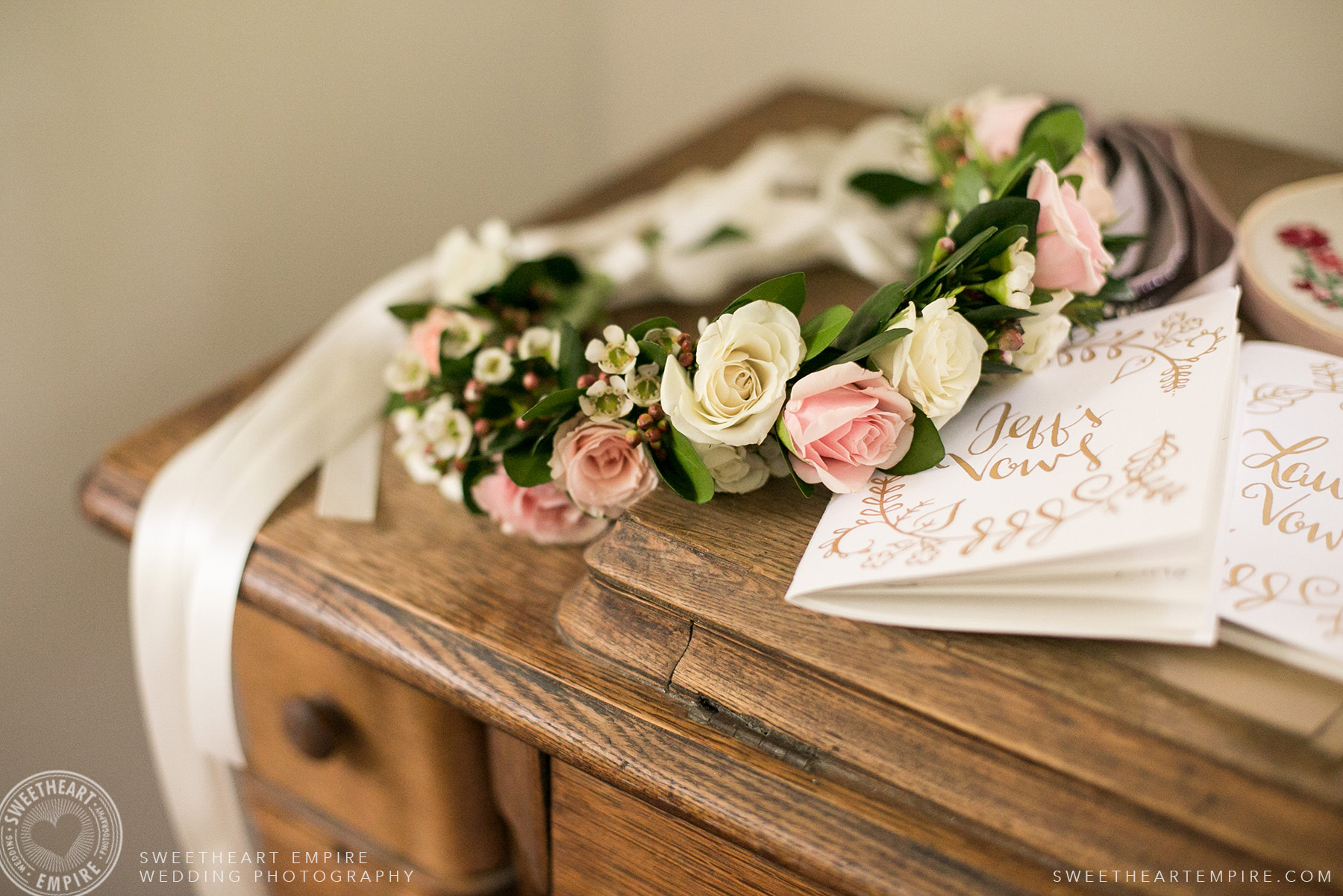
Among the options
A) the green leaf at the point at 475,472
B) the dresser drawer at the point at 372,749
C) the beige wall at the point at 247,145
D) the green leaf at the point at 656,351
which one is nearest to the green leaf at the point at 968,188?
the green leaf at the point at 656,351

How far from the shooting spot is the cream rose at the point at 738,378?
439 millimetres

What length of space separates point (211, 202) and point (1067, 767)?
97cm

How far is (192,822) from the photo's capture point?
0.66 metres

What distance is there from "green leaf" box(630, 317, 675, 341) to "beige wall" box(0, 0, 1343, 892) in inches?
25.2

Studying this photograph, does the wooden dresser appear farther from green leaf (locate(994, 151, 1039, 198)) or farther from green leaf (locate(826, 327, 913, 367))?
green leaf (locate(994, 151, 1039, 198))

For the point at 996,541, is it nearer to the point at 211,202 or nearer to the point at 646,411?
the point at 646,411

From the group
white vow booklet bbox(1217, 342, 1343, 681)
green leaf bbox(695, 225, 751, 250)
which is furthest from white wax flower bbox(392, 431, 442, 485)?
white vow booklet bbox(1217, 342, 1343, 681)

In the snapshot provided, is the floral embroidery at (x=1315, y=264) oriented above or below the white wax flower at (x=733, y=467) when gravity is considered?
above

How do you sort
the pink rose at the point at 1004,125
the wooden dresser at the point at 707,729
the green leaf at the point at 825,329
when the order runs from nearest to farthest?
the wooden dresser at the point at 707,729
the green leaf at the point at 825,329
the pink rose at the point at 1004,125

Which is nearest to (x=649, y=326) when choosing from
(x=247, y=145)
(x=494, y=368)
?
(x=494, y=368)

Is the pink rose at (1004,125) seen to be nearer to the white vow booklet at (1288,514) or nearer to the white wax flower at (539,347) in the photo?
the white vow booklet at (1288,514)

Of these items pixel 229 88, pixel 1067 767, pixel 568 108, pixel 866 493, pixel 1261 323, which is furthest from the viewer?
pixel 568 108

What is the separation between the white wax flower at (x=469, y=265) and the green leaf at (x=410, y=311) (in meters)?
0.06

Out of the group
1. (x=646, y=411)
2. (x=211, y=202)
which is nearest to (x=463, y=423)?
(x=646, y=411)
